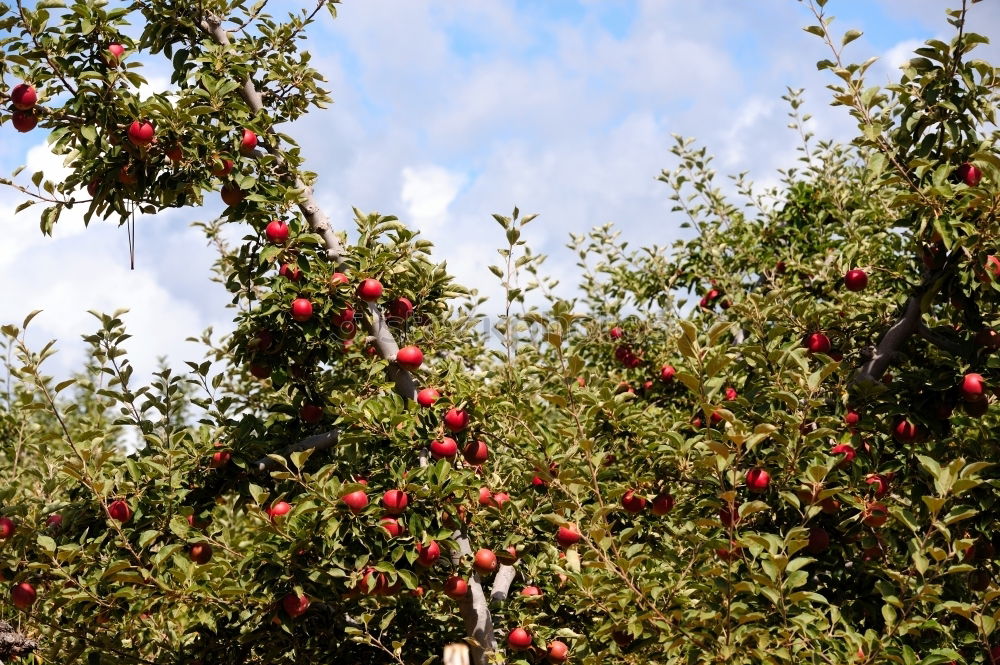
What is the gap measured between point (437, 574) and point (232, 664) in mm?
1177

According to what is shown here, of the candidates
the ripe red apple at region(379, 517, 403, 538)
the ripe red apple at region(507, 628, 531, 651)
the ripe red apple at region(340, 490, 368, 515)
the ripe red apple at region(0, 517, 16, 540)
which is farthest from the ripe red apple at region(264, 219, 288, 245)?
the ripe red apple at region(507, 628, 531, 651)

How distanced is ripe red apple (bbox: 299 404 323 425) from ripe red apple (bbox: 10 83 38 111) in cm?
191

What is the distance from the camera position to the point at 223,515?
8109mm

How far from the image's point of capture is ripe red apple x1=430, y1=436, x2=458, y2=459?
4.14 metres

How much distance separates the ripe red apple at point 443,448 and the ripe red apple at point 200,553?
3.96 ft

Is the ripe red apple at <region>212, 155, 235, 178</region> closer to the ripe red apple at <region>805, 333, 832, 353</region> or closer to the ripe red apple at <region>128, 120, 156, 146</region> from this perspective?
the ripe red apple at <region>128, 120, 156, 146</region>

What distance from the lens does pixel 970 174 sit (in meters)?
4.13

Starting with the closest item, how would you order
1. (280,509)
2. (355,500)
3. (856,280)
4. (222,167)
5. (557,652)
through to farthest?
(355,500) < (280,509) < (222,167) < (557,652) < (856,280)

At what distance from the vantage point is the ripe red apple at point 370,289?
432cm

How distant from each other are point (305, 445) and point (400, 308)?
0.84 m

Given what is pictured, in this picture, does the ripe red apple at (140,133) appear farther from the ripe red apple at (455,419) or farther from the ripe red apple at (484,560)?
the ripe red apple at (484,560)

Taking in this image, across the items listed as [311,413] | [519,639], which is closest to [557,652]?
[519,639]

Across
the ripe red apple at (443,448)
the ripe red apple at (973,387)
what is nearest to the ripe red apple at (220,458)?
the ripe red apple at (443,448)

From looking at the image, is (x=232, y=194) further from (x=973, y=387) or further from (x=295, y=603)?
(x=973, y=387)
